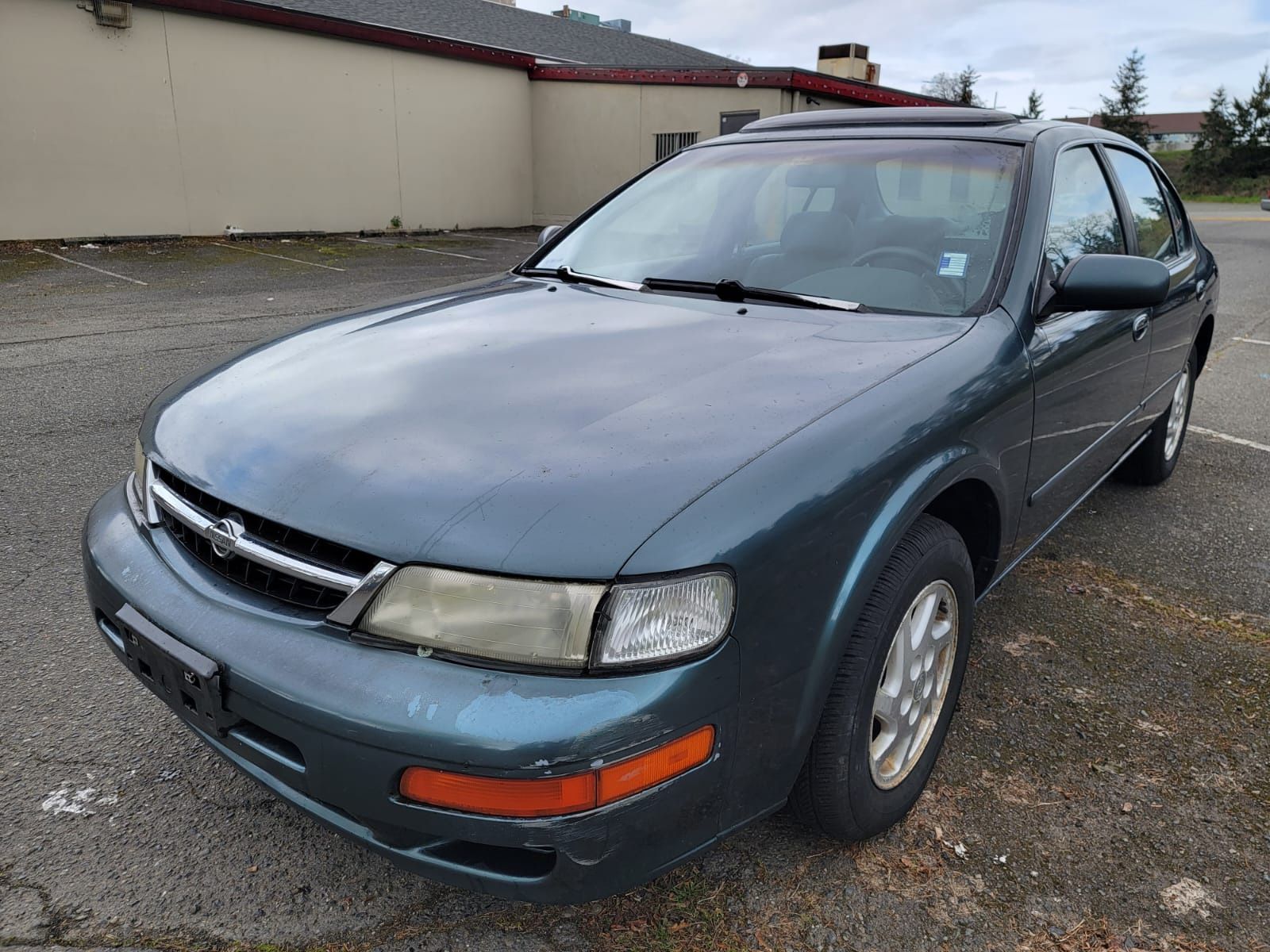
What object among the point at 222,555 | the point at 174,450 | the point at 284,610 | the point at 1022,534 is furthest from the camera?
the point at 1022,534

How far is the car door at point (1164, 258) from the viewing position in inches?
138

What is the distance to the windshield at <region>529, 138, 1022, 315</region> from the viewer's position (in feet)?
8.29

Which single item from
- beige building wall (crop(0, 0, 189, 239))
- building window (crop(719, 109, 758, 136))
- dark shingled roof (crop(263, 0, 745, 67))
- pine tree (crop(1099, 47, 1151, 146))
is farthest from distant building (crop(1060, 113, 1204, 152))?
beige building wall (crop(0, 0, 189, 239))

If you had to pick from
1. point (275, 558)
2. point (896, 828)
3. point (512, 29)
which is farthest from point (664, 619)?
point (512, 29)

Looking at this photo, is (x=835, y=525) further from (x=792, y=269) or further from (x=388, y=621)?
(x=792, y=269)

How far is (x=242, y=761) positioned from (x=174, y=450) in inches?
27.9

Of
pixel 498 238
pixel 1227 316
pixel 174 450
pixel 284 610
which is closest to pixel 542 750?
pixel 284 610

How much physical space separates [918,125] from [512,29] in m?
21.5

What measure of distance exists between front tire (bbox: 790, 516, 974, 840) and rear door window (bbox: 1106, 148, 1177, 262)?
212 cm

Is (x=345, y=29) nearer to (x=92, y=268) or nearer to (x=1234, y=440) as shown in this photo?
(x=92, y=268)

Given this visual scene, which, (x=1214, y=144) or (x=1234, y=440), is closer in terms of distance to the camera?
(x=1234, y=440)

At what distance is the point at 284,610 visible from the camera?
160 centimetres

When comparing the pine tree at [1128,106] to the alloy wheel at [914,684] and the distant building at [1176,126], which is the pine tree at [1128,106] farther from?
the alloy wheel at [914,684]

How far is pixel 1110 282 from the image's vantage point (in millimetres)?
2438
